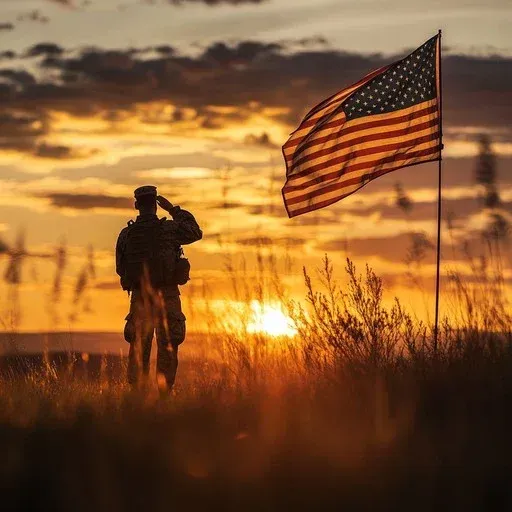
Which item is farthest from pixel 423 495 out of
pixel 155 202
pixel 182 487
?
pixel 155 202

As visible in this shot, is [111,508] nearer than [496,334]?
Yes

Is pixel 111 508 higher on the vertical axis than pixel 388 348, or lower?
lower

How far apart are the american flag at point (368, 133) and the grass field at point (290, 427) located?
3.17 ft

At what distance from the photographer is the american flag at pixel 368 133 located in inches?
478

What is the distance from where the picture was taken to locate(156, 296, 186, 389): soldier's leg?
12805 mm

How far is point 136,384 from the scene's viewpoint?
12.7m

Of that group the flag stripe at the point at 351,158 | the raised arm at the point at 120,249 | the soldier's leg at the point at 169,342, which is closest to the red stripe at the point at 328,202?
the flag stripe at the point at 351,158

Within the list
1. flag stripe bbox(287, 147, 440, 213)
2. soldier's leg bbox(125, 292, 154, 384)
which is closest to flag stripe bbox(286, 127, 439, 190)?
flag stripe bbox(287, 147, 440, 213)

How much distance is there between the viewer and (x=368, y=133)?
1217 cm

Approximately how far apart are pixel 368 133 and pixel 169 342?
3.27 m

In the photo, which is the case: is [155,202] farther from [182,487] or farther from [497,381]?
[182,487]

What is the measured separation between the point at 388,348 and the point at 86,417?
3959 millimetres

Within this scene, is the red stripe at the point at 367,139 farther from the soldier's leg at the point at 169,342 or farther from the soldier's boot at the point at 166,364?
the soldier's boot at the point at 166,364

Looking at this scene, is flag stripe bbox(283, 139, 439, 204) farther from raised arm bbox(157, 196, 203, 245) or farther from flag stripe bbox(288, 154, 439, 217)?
raised arm bbox(157, 196, 203, 245)
